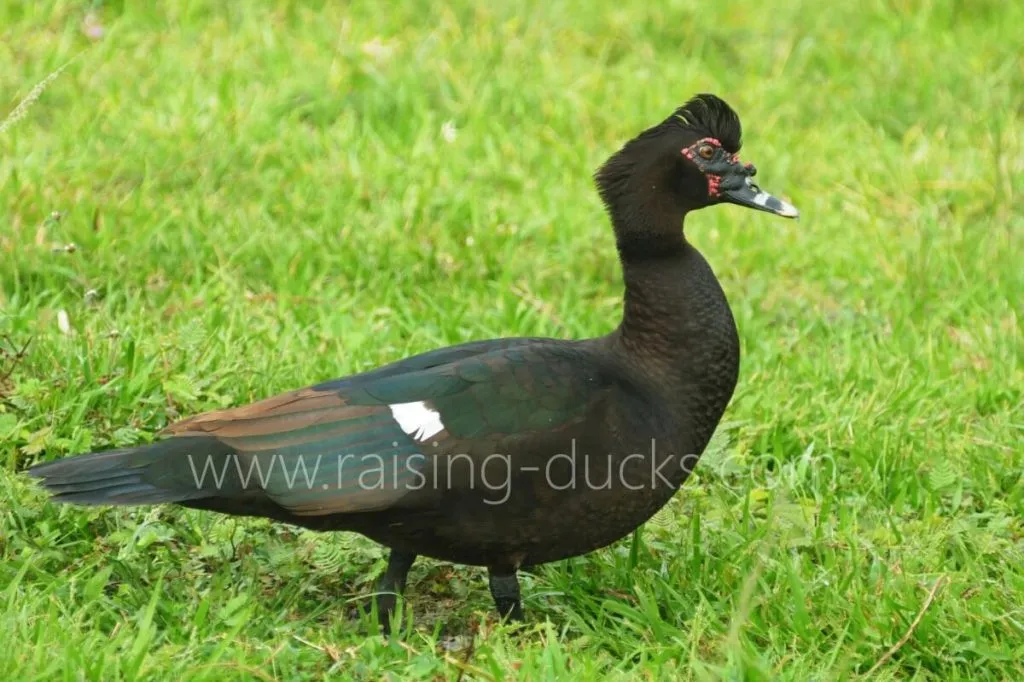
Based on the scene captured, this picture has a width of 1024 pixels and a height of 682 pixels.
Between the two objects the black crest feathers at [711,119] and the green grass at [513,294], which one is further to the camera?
the black crest feathers at [711,119]

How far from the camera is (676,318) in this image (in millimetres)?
3770

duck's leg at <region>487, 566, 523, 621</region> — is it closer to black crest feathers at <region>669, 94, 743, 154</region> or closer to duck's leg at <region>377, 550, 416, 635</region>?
duck's leg at <region>377, 550, 416, 635</region>

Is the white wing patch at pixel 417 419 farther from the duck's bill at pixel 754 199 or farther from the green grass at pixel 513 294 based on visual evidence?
the duck's bill at pixel 754 199

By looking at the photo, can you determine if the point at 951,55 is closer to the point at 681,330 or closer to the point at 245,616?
the point at 681,330

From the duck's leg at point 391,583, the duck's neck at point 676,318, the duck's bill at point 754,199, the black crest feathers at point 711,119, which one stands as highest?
the black crest feathers at point 711,119

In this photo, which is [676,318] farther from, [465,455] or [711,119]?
[465,455]

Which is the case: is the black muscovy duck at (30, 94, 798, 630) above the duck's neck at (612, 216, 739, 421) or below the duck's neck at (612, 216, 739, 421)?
below

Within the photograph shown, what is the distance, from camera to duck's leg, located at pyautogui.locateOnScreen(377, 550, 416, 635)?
12.2 feet

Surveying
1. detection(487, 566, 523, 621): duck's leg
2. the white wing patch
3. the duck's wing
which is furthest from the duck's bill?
detection(487, 566, 523, 621): duck's leg

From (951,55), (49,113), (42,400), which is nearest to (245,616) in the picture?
(42,400)

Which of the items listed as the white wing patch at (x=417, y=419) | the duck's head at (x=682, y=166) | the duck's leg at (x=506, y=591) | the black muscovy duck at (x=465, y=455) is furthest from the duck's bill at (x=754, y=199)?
the duck's leg at (x=506, y=591)

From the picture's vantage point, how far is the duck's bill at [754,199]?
3.97 m

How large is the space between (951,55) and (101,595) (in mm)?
5503

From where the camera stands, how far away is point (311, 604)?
3.78 metres
